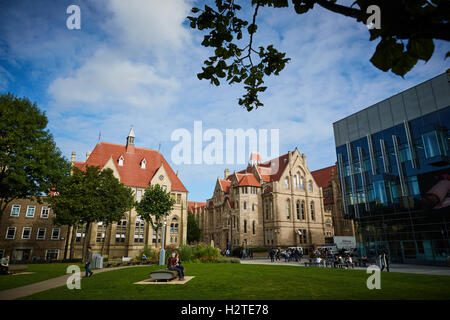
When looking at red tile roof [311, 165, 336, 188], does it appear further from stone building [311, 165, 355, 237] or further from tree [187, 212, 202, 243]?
tree [187, 212, 202, 243]

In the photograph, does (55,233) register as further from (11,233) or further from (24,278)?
(24,278)

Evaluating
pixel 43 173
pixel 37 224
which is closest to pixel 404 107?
pixel 43 173

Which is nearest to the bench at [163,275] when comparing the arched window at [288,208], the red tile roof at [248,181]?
the red tile roof at [248,181]

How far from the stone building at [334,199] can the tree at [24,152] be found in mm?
56641

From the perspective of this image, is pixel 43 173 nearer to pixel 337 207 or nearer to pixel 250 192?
pixel 250 192

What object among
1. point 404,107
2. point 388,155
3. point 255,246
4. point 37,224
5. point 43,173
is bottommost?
point 255,246

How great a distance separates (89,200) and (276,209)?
35.7 m

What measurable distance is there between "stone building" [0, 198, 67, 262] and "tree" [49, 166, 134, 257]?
477 inches

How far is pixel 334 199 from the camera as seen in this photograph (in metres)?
66.2

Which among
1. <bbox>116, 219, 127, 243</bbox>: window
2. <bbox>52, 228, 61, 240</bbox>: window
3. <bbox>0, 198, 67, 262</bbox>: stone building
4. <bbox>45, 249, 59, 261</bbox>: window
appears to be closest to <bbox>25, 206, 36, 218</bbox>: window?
<bbox>0, 198, 67, 262</bbox>: stone building

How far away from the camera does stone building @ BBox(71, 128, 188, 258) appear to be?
161 feet

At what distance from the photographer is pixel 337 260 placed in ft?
81.4
